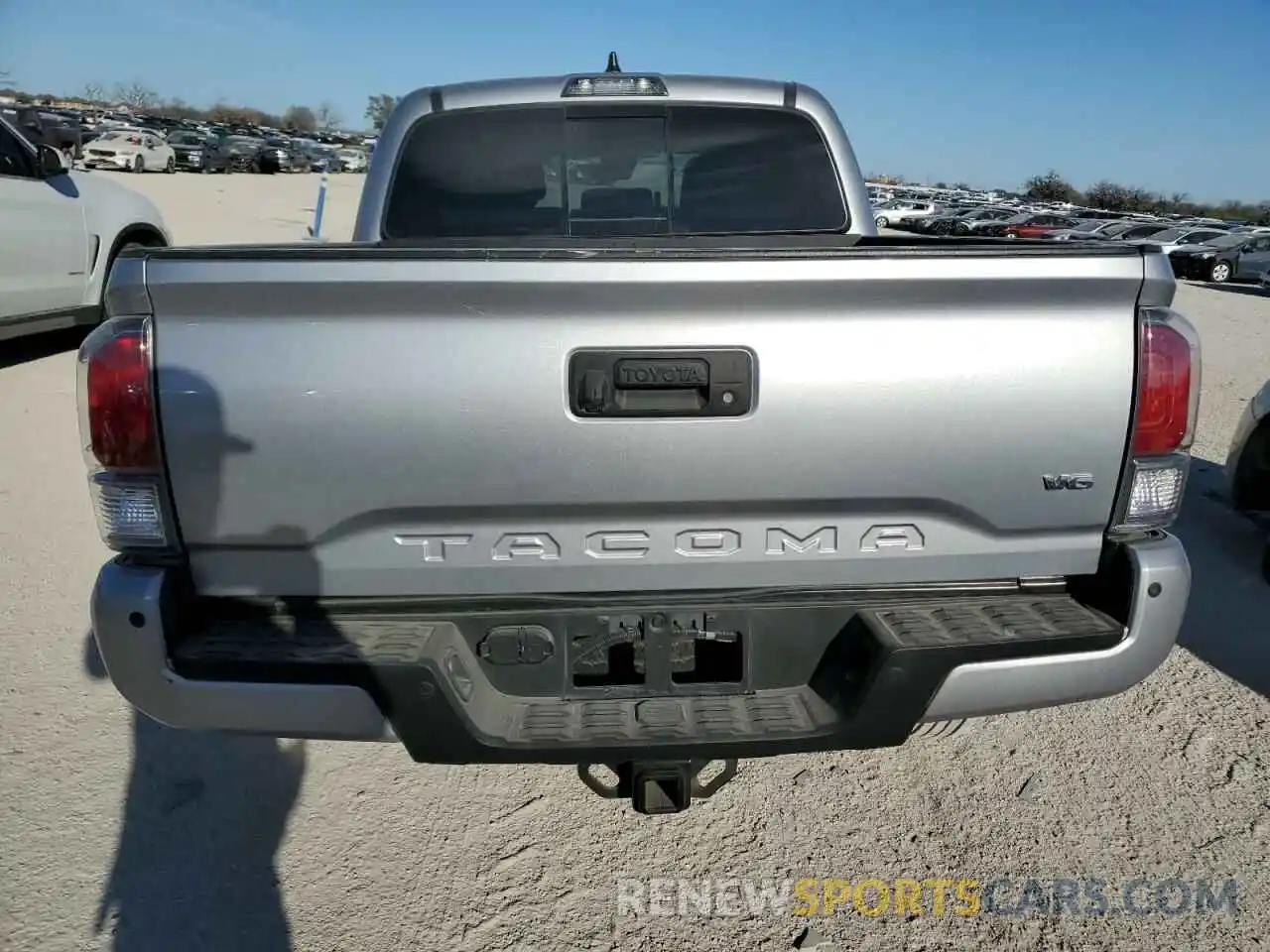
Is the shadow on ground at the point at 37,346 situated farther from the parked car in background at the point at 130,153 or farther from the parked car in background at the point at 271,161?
the parked car in background at the point at 271,161

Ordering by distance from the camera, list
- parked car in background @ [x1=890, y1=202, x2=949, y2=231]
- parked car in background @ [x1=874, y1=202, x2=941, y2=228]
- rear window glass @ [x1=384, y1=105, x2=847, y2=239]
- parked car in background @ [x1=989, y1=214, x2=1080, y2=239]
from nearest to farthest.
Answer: rear window glass @ [x1=384, y1=105, x2=847, y2=239]
parked car in background @ [x1=989, y1=214, x2=1080, y2=239]
parked car in background @ [x1=890, y1=202, x2=949, y2=231]
parked car in background @ [x1=874, y1=202, x2=941, y2=228]

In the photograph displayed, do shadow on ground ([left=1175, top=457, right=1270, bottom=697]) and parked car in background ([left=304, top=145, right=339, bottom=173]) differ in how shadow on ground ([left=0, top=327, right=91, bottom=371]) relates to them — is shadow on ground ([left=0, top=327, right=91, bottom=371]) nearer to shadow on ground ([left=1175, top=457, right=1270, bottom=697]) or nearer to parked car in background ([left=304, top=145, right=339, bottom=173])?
shadow on ground ([left=1175, top=457, right=1270, bottom=697])

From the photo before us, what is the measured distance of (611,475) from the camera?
6.51ft

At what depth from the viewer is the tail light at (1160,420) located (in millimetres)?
2020

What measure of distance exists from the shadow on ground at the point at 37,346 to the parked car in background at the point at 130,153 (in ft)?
91.5

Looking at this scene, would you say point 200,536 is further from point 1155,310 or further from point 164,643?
point 1155,310

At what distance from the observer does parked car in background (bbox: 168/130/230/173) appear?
42.2 m

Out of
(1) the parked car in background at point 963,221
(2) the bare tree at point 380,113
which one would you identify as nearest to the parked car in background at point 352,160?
(2) the bare tree at point 380,113

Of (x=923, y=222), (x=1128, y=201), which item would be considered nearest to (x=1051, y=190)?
(x=1128, y=201)

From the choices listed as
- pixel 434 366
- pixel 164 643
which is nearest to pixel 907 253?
pixel 434 366

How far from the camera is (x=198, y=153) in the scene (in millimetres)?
43281

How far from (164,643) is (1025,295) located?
2.05 metres

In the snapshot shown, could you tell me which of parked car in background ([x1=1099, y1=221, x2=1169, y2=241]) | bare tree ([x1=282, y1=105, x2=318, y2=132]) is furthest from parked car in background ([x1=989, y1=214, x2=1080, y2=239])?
bare tree ([x1=282, y1=105, x2=318, y2=132])

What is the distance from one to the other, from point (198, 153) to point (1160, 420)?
162 ft
